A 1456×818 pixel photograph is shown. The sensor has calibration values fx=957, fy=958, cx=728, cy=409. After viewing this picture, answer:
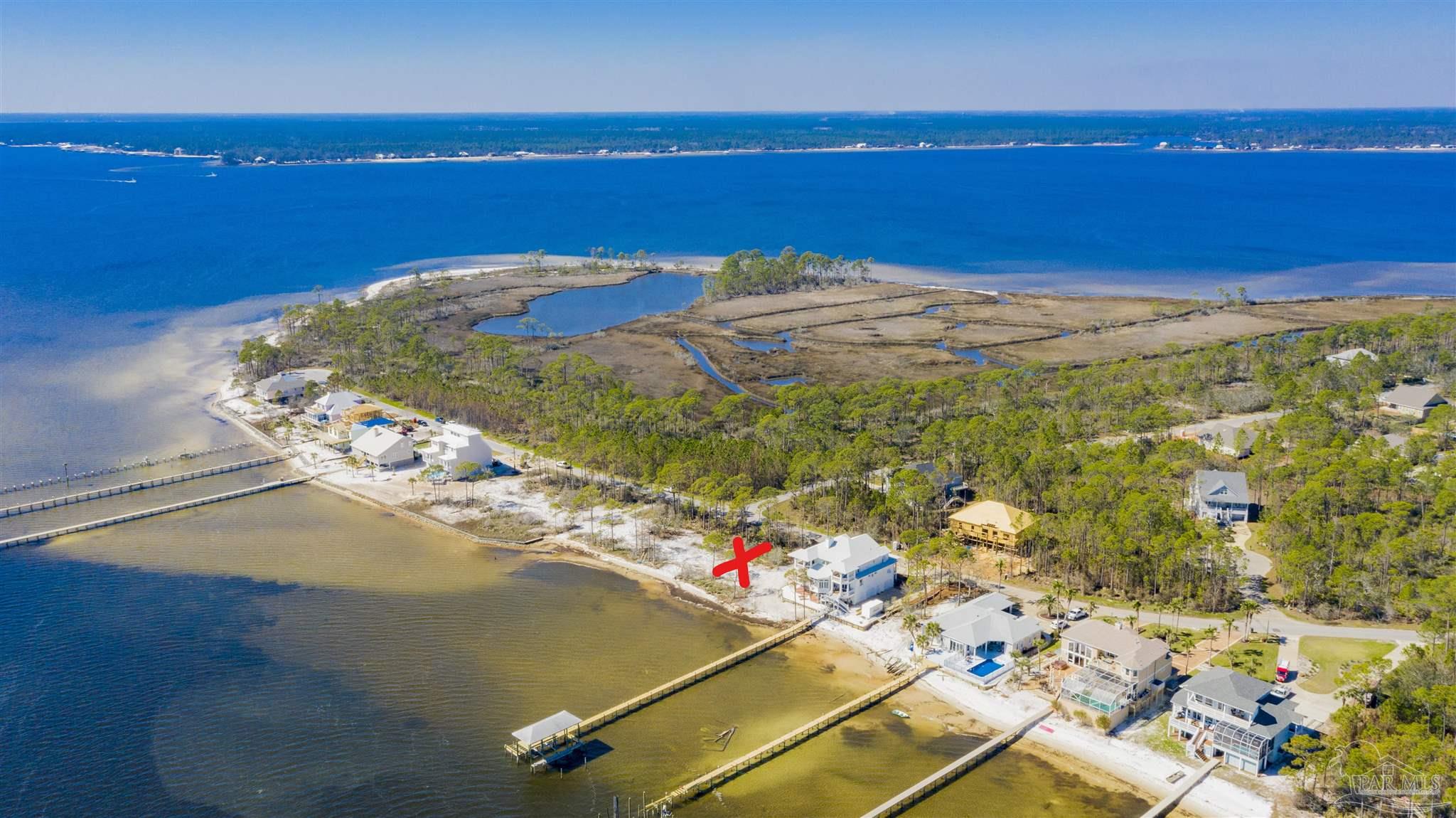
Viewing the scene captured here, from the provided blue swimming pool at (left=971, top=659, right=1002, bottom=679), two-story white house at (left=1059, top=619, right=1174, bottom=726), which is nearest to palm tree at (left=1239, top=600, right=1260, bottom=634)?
two-story white house at (left=1059, top=619, right=1174, bottom=726)

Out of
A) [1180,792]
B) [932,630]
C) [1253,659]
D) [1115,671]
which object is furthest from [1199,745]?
[932,630]

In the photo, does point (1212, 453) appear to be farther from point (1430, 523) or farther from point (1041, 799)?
point (1041, 799)

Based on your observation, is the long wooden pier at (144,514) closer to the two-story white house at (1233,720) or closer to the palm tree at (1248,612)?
the two-story white house at (1233,720)

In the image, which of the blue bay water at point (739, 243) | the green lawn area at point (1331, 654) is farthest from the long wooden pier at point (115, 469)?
the green lawn area at point (1331, 654)

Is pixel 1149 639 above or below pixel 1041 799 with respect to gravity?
above

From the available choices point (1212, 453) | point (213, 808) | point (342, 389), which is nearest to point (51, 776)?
point (213, 808)

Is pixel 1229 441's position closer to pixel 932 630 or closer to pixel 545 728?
pixel 932 630
